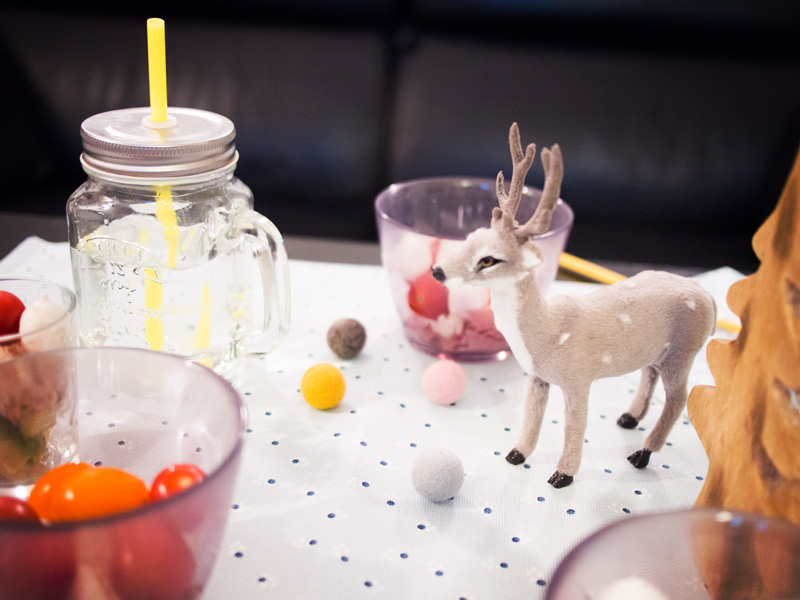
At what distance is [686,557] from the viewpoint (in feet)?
1.07

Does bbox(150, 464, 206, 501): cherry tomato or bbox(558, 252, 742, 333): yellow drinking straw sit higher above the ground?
bbox(150, 464, 206, 501): cherry tomato

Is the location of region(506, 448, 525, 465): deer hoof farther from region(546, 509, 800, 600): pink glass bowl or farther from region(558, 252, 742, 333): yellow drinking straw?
region(558, 252, 742, 333): yellow drinking straw

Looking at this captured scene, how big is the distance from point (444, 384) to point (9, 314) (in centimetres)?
32

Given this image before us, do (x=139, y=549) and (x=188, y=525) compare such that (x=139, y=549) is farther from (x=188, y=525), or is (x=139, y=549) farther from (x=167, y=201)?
(x=167, y=201)

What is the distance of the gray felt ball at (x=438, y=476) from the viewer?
45 cm

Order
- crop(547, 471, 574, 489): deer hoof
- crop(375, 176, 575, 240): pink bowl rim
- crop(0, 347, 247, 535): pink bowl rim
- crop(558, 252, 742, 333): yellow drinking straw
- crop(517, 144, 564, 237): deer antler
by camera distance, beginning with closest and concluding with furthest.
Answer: crop(0, 347, 247, 535): pink bowl rim
crop(517, 144, 564, 237): deer antler
crop(547, 471, 574, 489): deer hoof
crop(375, 176, 575, 240): pink bowl rim
crop(558, 252, 742, 333): yellow drinking straw

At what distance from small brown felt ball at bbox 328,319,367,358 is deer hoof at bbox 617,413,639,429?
9.2 inches

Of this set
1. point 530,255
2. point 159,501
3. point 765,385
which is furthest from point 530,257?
point 159,501

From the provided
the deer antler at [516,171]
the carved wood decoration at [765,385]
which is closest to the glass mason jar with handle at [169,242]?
the deer antler at [516,171]

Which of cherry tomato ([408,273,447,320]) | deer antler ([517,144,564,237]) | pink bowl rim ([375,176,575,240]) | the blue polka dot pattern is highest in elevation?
deer antler ([517,144,564,237])

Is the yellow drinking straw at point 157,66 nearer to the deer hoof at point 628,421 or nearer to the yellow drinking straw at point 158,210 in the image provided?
the yellow drinking straw at point 158,210

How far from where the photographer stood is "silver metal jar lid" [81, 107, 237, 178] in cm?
50

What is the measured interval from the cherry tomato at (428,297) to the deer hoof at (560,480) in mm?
199

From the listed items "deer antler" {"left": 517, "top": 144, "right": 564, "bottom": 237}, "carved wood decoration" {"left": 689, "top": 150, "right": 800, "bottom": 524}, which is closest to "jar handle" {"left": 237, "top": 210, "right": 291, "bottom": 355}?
"deer antler" {"left": 517, "top": 144, "right": 564, "bottom": 237}
